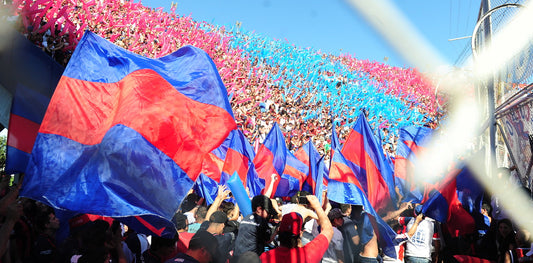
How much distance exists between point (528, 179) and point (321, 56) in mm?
37931

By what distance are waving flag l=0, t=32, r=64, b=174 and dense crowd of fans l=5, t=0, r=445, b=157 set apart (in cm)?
210

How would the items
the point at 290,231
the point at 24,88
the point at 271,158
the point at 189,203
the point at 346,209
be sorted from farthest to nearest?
the point at 271,158
the point at 189,203
the point at 346,209
the point at 24,88
the point at 290,231

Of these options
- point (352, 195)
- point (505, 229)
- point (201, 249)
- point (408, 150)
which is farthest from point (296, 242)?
point (408, 150)

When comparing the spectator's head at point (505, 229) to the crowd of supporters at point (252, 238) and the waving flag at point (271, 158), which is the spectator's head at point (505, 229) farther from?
the waving flag at point (271, 158)

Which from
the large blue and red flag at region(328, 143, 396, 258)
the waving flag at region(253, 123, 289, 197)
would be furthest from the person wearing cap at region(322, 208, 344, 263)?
the waving flag at region(253, 123, 289, 197)

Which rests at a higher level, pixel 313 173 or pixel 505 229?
pixel 313 173

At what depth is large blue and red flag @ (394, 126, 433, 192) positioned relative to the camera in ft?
32.2

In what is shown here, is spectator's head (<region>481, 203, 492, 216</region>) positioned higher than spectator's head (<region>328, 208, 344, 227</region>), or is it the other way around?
spectator's head (<region>481, 203, 492, 216</region>)

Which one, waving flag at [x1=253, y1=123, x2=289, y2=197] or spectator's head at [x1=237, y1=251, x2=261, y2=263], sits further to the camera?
waving flag at [x1=253, y1=123, x2=289, y2=197]

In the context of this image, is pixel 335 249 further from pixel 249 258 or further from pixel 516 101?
pixel 516 101

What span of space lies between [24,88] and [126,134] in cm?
218

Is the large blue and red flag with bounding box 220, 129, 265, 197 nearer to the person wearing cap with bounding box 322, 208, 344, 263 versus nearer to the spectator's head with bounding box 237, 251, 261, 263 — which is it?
the person wearing cap with bounding box 322, 208, 344, 263

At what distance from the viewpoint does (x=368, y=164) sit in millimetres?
6855

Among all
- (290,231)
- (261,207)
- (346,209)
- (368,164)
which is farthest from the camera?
(368,164)
